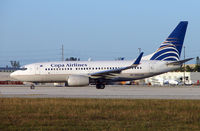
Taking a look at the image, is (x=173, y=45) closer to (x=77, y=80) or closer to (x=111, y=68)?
(x=111, y=68)

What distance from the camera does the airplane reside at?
4712cm

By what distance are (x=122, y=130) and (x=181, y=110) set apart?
7.45m

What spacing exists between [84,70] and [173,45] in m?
11.2

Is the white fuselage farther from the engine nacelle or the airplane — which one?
the engine nacelle

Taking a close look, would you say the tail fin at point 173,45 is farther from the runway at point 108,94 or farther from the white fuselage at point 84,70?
the runway at point 108,94

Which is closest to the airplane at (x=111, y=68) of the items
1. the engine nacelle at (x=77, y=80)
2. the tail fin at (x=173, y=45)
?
the tail fin at (x=173, y=45)

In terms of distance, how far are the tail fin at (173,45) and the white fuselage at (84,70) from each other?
112 centimetres

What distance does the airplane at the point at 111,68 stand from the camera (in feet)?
155

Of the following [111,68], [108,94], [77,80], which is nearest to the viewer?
[108,94]

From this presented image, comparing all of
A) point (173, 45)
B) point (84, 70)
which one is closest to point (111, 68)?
point (84, 70)

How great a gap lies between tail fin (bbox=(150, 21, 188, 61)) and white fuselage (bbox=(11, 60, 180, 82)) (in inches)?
44.1

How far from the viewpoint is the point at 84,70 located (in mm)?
47875

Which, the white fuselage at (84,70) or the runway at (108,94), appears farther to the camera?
the white fuselage at (84,70)

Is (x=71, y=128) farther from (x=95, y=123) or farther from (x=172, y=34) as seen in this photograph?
(x=172, y=34)
